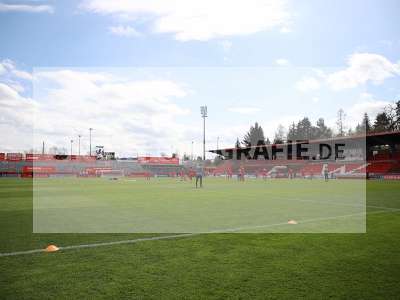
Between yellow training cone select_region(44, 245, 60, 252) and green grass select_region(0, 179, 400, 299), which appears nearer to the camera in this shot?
green grass select_region(0, 179, 400, 299)

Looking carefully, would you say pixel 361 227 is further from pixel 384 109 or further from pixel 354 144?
pixel 384 109

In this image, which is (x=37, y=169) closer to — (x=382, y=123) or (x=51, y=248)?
(x=51, y=248)

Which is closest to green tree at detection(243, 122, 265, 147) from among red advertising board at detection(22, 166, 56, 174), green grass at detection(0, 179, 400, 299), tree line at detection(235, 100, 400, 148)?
tree line at detection(235, 100, 400, 148)

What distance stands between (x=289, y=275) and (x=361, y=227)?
458 centimetres

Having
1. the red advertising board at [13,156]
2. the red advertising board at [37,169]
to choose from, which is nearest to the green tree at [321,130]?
the red advertising board at [37,169]

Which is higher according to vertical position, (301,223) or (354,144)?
(354,144)

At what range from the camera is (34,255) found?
5543mm

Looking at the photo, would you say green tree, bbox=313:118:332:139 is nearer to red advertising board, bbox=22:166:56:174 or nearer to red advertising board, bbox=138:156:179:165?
red advertising board, bbox=138:156:179:165

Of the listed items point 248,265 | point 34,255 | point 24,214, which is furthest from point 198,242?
point 24,214

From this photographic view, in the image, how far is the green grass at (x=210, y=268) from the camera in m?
3.96

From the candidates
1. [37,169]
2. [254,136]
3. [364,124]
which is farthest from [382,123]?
[37,169]

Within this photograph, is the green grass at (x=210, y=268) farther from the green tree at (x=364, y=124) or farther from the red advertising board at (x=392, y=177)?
the green tree at (x=364, y=124)

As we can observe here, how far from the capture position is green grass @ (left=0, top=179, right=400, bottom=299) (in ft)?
13.0

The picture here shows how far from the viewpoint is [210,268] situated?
4.84 metres
